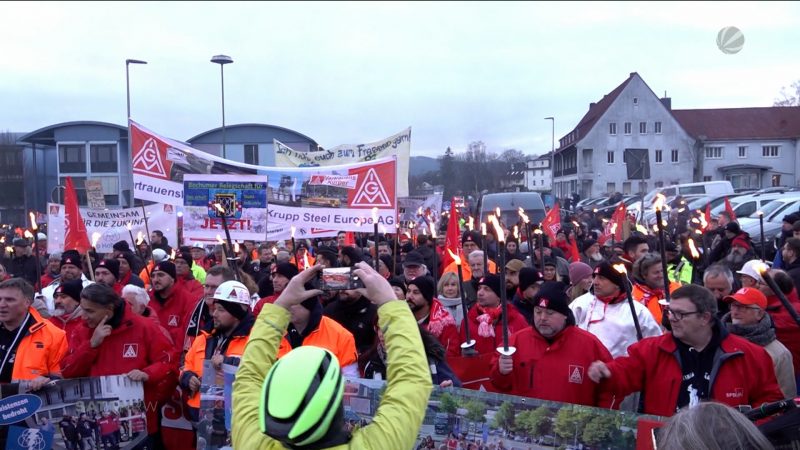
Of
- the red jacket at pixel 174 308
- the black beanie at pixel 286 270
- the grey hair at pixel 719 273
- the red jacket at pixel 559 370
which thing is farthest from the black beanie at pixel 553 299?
the red jacket at pixel 174 308

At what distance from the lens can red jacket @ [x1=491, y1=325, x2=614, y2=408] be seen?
477cm

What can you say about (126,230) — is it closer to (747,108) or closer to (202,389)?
(202,389)

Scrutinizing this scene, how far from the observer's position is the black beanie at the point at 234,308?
5242mm

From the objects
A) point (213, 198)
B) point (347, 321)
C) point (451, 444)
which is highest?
point (213, 198)

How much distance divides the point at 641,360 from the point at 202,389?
9.12ft

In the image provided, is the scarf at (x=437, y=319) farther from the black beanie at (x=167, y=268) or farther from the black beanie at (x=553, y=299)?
the black beanie at (x=167, y=268)

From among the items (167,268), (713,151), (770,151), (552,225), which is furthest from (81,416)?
(770,151)

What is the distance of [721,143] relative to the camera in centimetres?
6675

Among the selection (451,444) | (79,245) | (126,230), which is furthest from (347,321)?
(126,230)

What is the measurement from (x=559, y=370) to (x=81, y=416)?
331cm

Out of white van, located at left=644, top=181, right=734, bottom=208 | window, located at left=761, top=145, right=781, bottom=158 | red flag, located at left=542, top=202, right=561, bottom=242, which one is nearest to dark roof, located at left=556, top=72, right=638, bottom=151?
window, located at left=761, top=145, right=781, bottom=158

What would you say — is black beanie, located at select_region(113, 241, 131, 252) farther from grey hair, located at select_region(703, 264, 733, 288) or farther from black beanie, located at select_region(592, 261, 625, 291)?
grey hair, located at select_region(703, 264, 733, 288)

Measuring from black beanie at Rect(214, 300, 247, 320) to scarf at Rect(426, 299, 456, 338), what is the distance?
1664 mm

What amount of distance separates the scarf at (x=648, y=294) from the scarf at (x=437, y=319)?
184 cm
